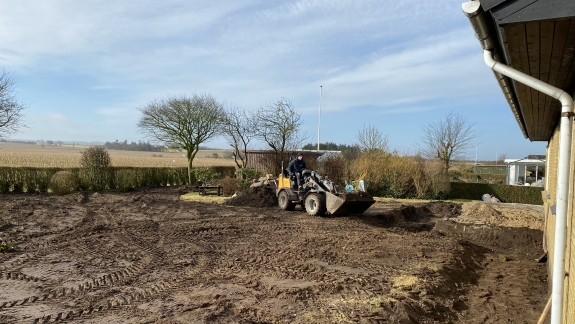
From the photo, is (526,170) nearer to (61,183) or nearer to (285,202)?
(285,202)

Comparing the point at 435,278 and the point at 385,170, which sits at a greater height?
the point at 385,170

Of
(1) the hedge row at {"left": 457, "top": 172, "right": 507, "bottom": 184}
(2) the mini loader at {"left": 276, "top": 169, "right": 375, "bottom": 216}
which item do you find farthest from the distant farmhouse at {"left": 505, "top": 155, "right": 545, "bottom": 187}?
(2) the mini loader at {"left": 276, "top": 169, "right": 375, "bottom": 216}

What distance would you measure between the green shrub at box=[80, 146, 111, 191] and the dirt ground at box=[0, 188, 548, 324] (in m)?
8.58

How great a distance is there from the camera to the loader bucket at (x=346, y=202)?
43.6ft

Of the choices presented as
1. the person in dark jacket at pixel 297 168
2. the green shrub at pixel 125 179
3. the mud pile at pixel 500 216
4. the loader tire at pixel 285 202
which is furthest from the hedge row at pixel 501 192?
the green shrub at pixel 125 179

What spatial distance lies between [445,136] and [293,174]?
805 inches

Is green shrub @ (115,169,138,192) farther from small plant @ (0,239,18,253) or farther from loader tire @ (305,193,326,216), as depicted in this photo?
small plant @ (0,239,18,253)

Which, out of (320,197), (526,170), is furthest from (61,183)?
(526,170)

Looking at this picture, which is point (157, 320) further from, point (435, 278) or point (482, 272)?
point (482, 272)

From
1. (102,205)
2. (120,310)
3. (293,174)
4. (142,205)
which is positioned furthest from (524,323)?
(102,205)

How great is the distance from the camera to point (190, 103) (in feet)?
93.8

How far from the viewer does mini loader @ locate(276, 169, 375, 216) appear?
530 inches

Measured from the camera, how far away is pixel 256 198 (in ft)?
57.5

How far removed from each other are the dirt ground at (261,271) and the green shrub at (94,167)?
8.58m
